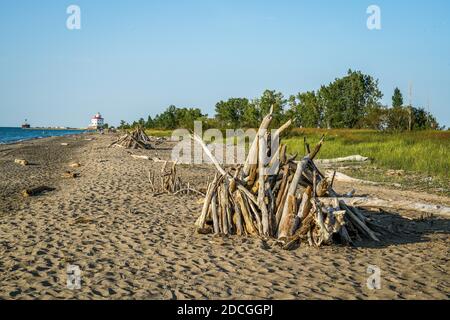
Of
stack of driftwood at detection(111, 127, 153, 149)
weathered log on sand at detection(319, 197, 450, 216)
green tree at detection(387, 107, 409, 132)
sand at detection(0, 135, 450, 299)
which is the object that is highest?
green tree at detection(387, 107, 409, 132)

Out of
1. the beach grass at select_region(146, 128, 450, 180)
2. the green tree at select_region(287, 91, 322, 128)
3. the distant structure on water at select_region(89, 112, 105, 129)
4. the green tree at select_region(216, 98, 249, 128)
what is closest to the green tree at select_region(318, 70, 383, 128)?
the green tree at select_region(287, 91, 322, 128)

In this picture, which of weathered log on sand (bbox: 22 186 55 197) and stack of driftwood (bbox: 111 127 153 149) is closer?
weathered log on sand (bbox: 22 186 55 197)

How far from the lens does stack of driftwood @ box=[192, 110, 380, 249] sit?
23.1ft

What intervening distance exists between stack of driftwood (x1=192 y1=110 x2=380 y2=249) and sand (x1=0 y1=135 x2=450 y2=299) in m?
0.28

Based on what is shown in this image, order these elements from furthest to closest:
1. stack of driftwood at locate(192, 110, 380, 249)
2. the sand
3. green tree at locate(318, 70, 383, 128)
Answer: green tree at locate(318, 70, 383, 128), stack of driftwood at locate(192, 110, 380, 249), the sand

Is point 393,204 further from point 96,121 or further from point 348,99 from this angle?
point 96,121

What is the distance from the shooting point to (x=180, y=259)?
249 inches

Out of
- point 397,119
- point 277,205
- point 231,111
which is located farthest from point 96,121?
point 277,205

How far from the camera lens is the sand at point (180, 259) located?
5148mm

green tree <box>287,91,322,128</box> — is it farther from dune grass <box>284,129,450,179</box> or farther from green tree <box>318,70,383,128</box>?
dune grass <box>284,129,450,179</box>

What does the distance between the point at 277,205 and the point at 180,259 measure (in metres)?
2.05

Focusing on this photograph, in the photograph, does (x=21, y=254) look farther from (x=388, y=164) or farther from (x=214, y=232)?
(x=388, y=164)

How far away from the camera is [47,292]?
502cm
